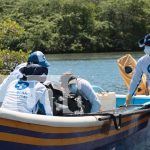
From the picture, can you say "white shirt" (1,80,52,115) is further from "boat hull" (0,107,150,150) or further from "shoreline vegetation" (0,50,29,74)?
"shoreline vegetation" (0,50,29,74)

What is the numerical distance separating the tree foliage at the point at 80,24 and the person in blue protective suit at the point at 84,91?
53429 mm

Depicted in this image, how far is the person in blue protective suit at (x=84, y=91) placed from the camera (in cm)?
760

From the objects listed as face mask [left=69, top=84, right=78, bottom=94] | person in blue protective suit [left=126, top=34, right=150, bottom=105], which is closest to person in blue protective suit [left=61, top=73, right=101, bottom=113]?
face mask [left=69, top=84, right=78, bottom=94]

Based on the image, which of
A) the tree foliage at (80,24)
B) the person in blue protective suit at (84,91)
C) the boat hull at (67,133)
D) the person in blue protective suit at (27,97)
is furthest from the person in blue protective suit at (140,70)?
the tree foliage at (80,24)

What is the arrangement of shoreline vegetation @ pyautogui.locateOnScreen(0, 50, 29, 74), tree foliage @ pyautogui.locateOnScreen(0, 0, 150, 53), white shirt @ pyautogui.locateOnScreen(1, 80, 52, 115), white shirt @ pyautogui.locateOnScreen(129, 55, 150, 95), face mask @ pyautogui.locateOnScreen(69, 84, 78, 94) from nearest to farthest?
white shirt @ pyautogui.locateOnScreen(1, 80, 52, 115) → face mask @ pyautogui.locateOnScreen(69, 84, 78, 94) → white shirt @ pyautogui.locateOnScreen(129, 55, 150, 95) → shoreline vegetation @ pyautogui.locateOnScreen(0, 50, 29, 74) → tree foliage @ pyautogui.locateOnScreen(0, 0, 150, 53)

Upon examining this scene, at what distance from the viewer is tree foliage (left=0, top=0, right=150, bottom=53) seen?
63938mm

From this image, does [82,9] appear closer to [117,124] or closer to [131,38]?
[131,38]

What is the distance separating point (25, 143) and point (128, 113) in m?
2.09

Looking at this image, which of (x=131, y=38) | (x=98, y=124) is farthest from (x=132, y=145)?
(x=131, y=38)

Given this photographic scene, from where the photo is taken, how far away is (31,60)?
267 inches

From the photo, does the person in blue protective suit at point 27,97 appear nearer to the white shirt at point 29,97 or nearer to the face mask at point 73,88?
the white shirt at point 29,97

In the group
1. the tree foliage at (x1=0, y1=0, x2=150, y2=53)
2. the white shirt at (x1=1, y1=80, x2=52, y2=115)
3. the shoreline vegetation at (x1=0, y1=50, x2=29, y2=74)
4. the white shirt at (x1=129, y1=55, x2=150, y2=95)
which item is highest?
the white shirt at (x1=1, y1=80, x2=52, y2=115)

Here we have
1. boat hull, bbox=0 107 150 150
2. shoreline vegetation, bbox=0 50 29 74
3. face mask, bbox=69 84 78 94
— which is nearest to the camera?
boat hull, bbox=0 107 150 150

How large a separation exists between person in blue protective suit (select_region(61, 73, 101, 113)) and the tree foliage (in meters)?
53.4
